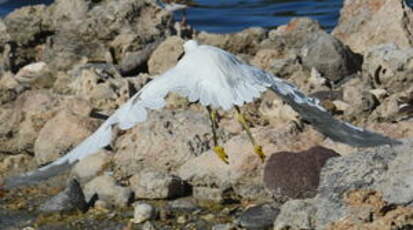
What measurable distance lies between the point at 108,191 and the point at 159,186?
1.45 feet

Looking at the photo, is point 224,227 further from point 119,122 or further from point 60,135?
point 60,135

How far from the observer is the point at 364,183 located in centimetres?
774

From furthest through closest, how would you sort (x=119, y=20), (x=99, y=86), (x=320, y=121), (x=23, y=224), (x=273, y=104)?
(x=119, y=20)
(x=99, y=86)
(x=273, y=104)
(x=23, y=224)
(x=320, y=121)

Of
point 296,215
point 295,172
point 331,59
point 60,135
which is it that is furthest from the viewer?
point 331,59

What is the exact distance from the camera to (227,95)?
7.65 meters

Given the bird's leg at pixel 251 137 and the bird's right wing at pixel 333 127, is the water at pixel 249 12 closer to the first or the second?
the bird's leg at pixel 251 137

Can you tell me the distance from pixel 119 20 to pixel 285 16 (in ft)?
26.9

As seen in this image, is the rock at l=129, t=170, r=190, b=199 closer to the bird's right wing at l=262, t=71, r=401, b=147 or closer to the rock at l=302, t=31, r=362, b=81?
the bird's right wing at l=262, t=71, r=401, b=147

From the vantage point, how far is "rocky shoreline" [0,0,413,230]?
8.05 meters

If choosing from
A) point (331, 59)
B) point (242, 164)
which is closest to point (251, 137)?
point (242, 164)

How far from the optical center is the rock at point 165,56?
13.1 m

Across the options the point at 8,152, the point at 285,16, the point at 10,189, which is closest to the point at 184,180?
the point at 10,189

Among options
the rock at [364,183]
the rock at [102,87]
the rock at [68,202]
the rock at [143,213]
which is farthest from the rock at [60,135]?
the rock at [364,183]

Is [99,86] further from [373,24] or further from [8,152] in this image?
[373,24]
